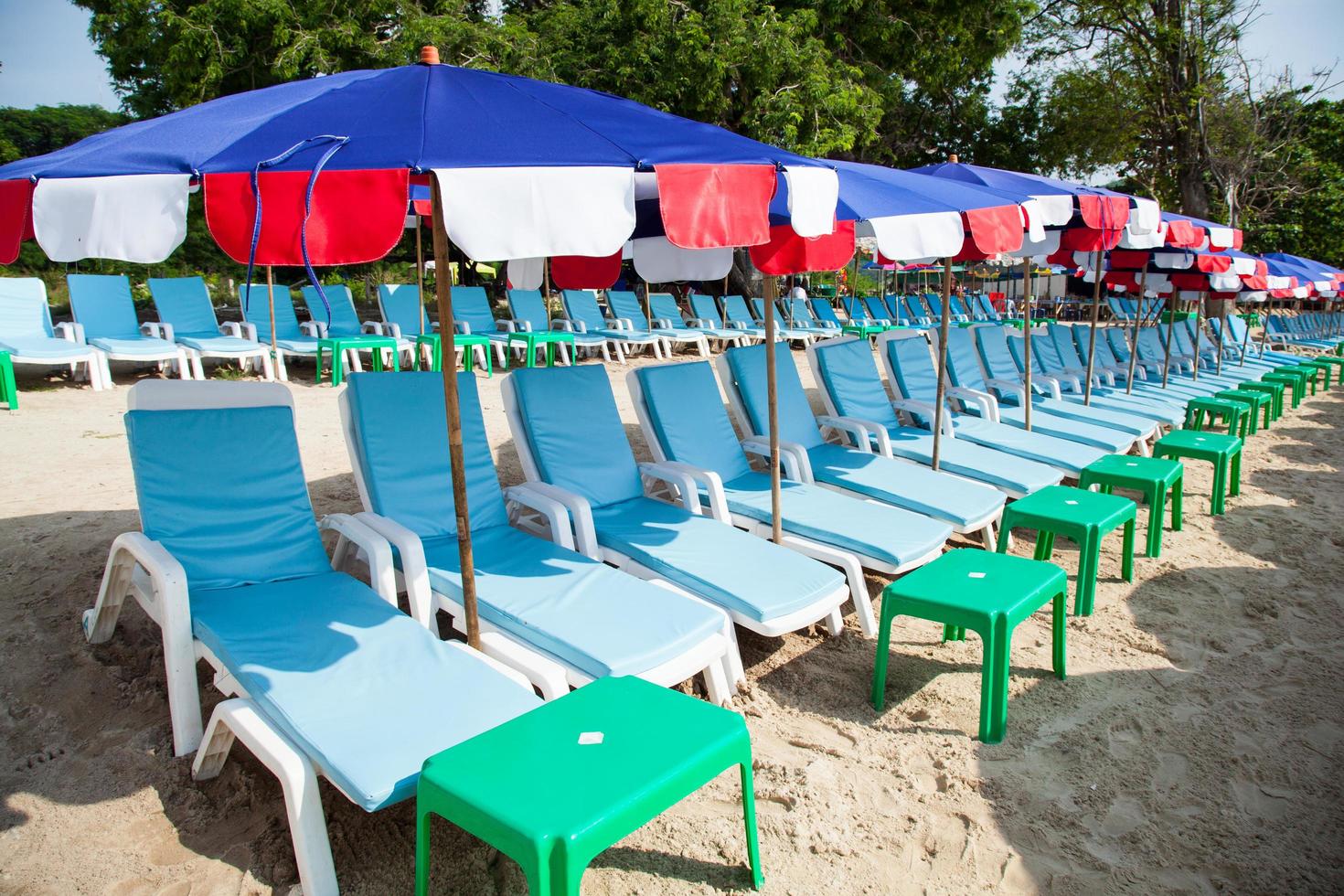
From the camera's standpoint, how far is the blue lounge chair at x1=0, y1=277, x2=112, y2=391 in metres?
8.02

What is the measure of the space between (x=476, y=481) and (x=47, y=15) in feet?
19.8

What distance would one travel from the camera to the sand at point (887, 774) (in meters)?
2.29

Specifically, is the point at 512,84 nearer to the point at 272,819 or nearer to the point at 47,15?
the point at 272,819

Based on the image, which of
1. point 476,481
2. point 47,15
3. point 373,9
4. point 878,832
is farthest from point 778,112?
point 878,832

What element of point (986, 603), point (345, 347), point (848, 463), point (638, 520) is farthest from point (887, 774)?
point (345, 347)

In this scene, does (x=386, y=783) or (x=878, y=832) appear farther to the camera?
(x=878, y=832)

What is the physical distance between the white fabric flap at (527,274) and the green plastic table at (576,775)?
2749 mm

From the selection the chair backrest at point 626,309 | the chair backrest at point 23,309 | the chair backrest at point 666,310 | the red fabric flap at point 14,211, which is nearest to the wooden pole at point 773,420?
the red fabric flap at point 14,211

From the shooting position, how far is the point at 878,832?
2480 mm

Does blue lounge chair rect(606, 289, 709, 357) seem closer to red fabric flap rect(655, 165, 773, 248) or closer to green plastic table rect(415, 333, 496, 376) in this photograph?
green plastic table rect(415, 333, 496, 376)

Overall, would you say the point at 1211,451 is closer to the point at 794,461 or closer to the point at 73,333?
the point at 794,461

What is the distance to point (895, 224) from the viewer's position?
3760 mm

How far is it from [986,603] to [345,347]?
8.09 m

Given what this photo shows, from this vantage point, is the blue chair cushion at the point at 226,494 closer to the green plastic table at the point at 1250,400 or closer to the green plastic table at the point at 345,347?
the green plastic table at the point at 345,347
